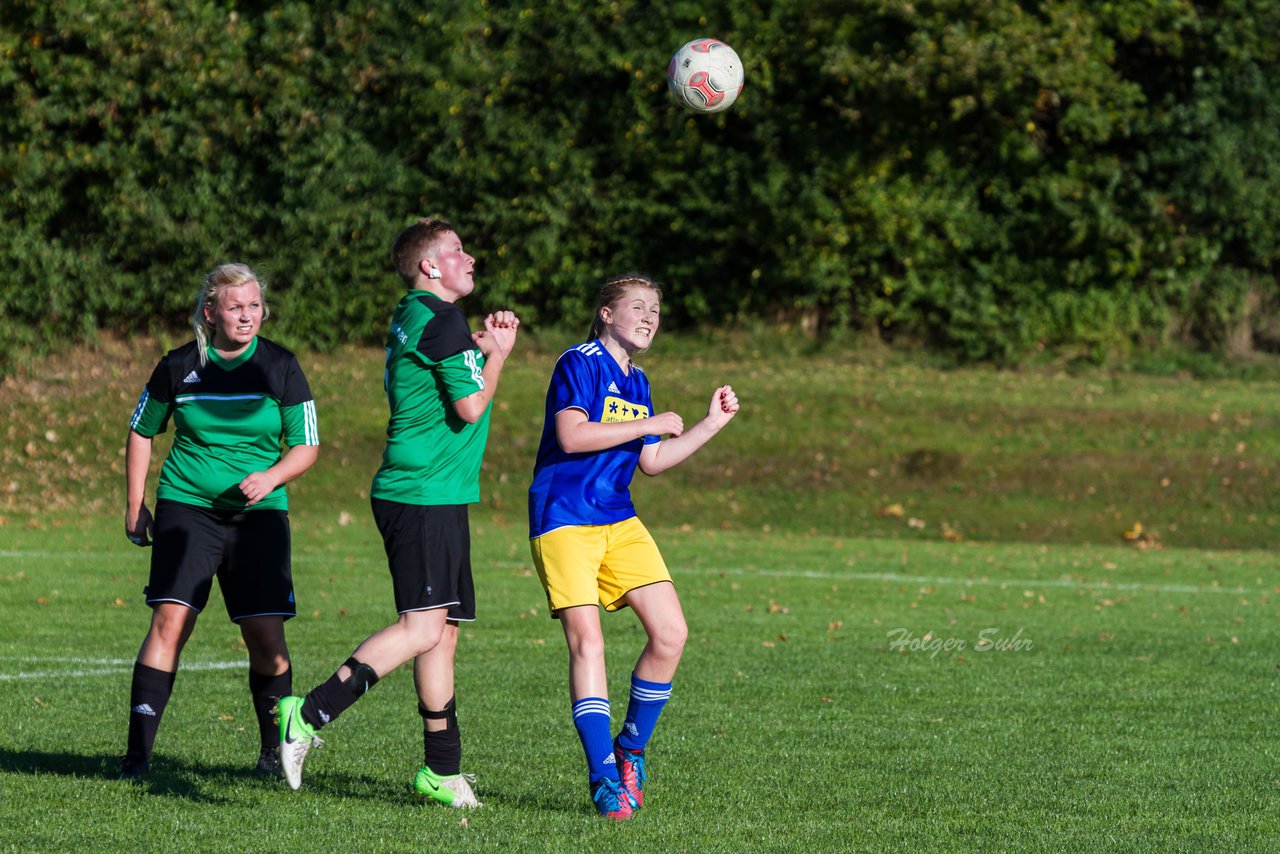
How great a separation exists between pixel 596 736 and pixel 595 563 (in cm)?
62

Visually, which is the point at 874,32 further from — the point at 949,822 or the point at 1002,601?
the point at 949,822

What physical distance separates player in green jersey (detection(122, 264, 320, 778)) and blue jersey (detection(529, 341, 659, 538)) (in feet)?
3.18

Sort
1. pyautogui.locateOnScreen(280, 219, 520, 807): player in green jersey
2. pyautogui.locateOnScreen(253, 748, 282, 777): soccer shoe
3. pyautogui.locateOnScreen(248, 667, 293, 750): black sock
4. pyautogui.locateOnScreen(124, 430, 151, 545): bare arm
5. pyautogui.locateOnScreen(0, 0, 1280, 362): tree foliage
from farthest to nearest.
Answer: pyautogui.locateOnScreen(0, 0, 1280, 362): tree foliage → pyautogui.locateOnScreen(248, 667, 293, 750): black sock → pyautogui.locateOnScreen(253, 748, 282, 777): soccer shoe → pyautogui.locateOnScreen(124, 430, 151, 545): bare arm → pyautogui.locateOnScreen(280, 219, 520, 807): player in green jersey

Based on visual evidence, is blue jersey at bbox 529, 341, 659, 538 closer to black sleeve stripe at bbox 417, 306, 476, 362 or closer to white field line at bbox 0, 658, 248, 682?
black sleeve stripe at bbox 417, 306, 476, 362

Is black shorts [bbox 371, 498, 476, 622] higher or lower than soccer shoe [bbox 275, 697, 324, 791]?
higher

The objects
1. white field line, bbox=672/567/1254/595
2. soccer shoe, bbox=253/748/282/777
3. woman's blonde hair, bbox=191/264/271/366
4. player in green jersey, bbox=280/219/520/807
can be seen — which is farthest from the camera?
white field line, bbox=672/567/1254/595

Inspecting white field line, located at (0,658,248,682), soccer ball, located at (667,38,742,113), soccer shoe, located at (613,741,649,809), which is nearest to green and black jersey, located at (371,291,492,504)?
soccer shoe, located at (613,741,649,809)

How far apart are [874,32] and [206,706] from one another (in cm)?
2270

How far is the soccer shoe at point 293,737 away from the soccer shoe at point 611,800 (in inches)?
41.0

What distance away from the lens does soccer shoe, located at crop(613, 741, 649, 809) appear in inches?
222

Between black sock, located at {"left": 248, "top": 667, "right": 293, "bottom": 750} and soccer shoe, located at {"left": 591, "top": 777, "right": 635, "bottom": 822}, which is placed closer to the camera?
soccer shoe, located at {"left": 591, "top": 777, "right": 635, "bottom": 822}

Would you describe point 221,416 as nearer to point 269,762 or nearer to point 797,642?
point 269,762

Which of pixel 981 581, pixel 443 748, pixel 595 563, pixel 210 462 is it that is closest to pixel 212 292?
pixel 210 462

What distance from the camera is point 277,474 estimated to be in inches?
235
